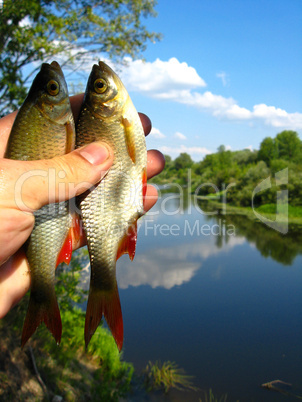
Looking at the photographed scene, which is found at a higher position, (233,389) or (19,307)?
(19,307)

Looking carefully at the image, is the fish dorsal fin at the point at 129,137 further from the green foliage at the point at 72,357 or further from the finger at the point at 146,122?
the green foliage at the point at 72,357

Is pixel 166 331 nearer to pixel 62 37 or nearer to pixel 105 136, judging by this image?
pixel 62 37

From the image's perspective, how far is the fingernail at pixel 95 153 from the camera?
1.77 meters

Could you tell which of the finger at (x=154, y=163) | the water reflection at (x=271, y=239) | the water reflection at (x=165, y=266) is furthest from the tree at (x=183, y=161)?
the finger at (x=154, y=163)

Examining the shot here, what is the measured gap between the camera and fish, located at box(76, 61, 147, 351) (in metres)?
1.82

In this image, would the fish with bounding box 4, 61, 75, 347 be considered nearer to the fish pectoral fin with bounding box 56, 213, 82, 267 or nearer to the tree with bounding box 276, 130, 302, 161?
the fish pectoral fin with bounding box 56, 213, 82, 267

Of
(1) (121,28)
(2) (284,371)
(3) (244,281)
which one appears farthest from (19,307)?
(3) (244,281)

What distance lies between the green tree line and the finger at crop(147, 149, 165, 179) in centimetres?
2020

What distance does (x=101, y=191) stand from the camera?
6.14 ft

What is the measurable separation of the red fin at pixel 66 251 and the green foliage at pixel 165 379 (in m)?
8.50

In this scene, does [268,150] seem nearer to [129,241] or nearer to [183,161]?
[183,161]

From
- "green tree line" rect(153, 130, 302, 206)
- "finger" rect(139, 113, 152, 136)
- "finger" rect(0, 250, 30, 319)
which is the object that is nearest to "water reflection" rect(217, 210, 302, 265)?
"green tree line" rect(153, 130, 302, 206)

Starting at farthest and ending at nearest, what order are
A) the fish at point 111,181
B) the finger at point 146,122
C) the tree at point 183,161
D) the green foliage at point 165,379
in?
the tree at point 183,161 < the green foliage at point 165,379 < the finger at point 146,122 < the fish at point 111,181

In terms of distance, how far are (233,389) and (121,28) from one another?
37.0ft
